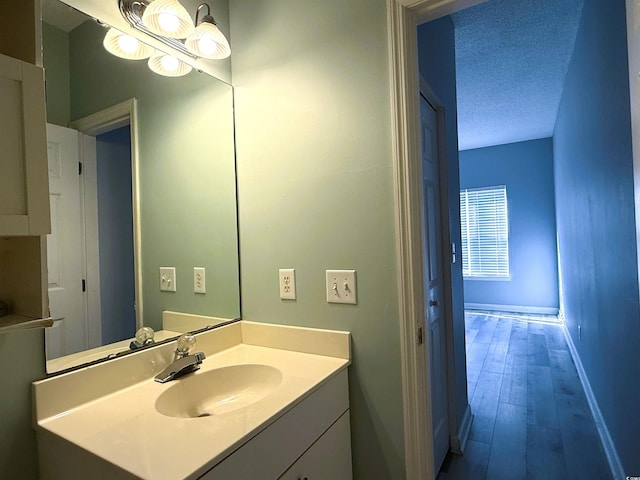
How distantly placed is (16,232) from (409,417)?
121cm

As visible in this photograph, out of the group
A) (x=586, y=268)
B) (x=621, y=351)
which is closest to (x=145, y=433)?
(x=621, y=351)

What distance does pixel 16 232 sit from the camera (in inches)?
27.0

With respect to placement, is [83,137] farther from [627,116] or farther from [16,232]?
[627,116]

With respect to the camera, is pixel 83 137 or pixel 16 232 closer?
pixel 16 232

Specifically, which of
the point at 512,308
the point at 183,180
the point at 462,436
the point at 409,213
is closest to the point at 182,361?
the point at 183,180

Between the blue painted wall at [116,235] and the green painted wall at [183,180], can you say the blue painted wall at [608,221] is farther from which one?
the blue painted wall at [116,235]

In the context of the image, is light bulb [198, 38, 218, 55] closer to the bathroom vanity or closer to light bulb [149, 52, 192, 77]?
light bulb [149, 52, 192, 77]

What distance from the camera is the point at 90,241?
3.60ft

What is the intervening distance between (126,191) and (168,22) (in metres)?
0.62

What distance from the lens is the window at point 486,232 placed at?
5531 mm

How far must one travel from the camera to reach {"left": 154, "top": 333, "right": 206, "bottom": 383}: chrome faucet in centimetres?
111

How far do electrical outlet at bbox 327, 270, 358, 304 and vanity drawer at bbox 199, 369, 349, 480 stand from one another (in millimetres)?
259

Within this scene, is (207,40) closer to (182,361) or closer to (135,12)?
(135,12)

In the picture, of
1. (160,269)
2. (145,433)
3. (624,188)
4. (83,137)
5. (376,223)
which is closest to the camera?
(145,433)
